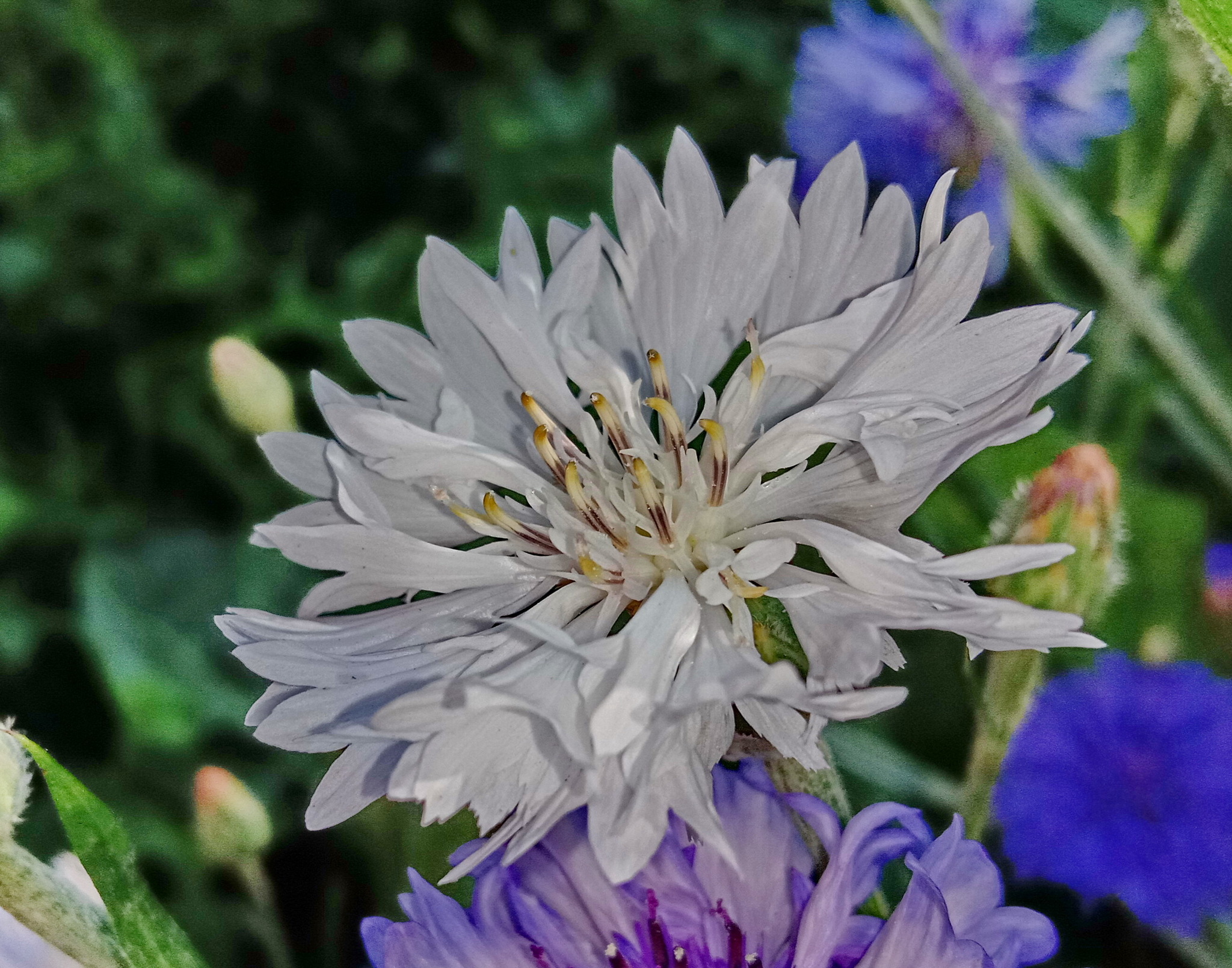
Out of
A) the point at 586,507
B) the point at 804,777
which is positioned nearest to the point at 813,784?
the point at 804,777

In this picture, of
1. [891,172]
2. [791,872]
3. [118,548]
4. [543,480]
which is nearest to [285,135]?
[118,548]

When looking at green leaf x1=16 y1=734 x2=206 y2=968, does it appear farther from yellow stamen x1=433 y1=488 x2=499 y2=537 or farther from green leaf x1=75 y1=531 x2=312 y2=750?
green leaf x1=75 y1=531 x2=312 y2=750

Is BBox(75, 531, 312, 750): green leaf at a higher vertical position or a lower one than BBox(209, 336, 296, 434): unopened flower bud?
lower

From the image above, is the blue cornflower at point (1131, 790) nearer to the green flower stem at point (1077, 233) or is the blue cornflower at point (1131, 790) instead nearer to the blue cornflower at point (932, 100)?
the green flower stem at point (1077, 233)

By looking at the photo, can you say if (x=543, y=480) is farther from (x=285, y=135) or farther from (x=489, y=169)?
(x=285, y=135)

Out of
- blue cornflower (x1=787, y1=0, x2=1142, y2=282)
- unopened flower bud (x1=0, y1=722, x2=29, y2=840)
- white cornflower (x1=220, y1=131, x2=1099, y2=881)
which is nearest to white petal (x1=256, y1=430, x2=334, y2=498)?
white cornflower (x1=220, y1=131, x2=1099, y2=881)

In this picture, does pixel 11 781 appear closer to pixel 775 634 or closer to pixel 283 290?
pixel 775 634

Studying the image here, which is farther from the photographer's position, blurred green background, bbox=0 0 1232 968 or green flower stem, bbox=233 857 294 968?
blurred green background, bbox=0 0 1232 968
